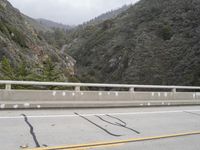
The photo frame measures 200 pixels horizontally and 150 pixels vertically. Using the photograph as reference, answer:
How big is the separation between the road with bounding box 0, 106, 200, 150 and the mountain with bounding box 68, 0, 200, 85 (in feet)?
134

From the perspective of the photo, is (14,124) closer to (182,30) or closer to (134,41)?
(182,30)

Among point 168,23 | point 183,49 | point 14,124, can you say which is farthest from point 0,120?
point 168,23

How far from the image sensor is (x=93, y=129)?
8.67 m

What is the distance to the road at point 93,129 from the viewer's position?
23.2ft

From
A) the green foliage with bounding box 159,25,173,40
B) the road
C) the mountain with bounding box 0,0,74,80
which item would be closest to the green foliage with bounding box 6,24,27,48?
the mountain with bounding box 0,0,74,80

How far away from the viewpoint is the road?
7074 millimetres

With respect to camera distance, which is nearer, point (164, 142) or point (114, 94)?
point (164, 142)

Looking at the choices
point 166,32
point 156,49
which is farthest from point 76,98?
point 166,32

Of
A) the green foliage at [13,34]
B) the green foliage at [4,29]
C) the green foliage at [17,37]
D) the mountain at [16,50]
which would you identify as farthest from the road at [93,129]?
the green foliage at [17,37]

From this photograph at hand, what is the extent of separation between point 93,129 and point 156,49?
60696mm

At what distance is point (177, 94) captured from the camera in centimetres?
1705

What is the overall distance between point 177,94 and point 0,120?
10.5 m

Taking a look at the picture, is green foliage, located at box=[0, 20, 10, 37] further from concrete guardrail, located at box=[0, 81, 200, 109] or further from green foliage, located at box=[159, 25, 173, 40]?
green foliage, located at box=[159, 25, 173, 40]

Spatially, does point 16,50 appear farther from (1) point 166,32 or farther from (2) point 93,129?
(1) point 166,32
